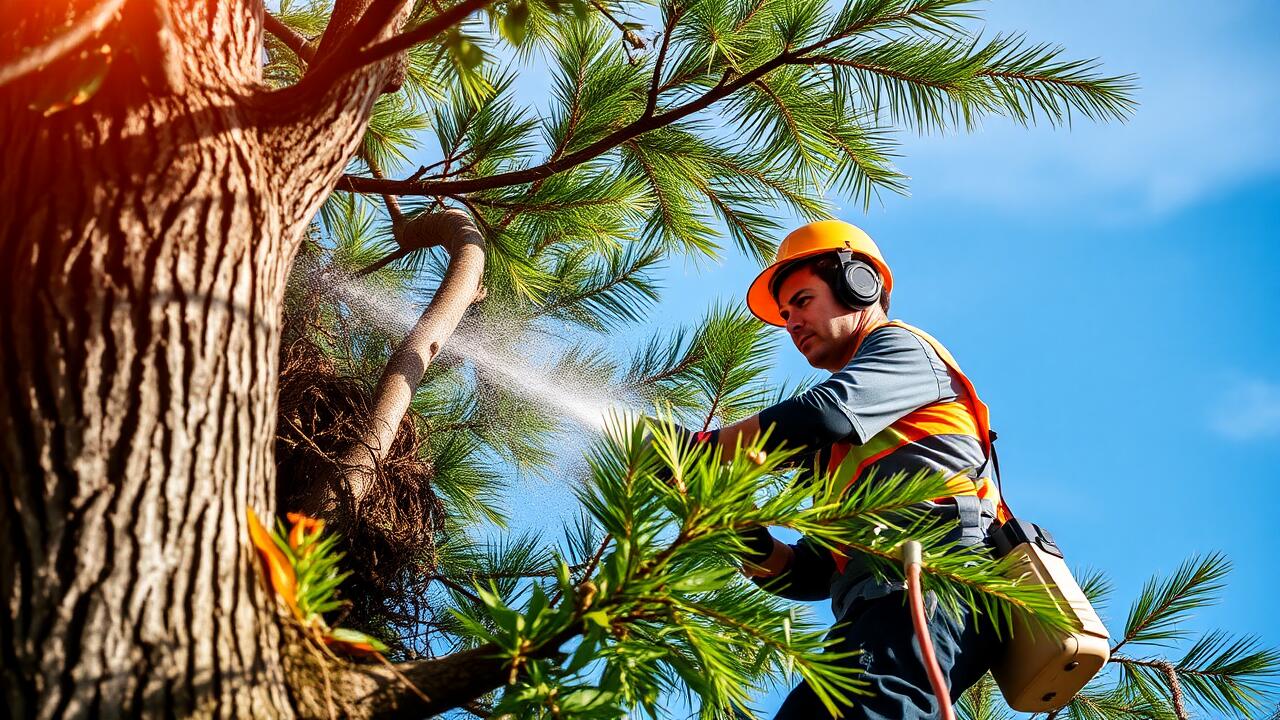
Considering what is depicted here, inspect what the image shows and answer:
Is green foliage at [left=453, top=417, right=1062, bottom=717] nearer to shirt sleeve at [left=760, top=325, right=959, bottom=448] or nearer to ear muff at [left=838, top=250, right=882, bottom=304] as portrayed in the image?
shirt sleeve at [left=760, top=325, right=959, bottom=448]

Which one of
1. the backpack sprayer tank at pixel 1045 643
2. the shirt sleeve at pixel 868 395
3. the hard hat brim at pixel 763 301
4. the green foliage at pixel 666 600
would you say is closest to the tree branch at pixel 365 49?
the green foliage at pixel 666 600

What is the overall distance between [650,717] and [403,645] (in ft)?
3.31

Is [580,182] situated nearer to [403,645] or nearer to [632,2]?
[632,2]

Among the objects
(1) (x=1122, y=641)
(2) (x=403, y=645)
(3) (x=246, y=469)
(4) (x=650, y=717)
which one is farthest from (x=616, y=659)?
(1) (x=1122, y=641)

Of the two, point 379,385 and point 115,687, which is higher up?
point 379,385

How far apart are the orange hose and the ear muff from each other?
97cm

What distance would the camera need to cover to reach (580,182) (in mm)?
2727

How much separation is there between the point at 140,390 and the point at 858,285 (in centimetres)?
154

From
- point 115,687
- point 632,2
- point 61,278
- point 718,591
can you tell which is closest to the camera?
point 115,687

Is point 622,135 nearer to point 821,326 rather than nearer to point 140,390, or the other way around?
point 821,326

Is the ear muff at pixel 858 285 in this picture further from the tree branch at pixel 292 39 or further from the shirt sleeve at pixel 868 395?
the tree branch at pixel 292 39

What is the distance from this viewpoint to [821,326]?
7.59ft

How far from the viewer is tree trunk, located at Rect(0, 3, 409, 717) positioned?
3.08 feet

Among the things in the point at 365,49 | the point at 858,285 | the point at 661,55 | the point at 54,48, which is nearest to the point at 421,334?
the point at 661,55
